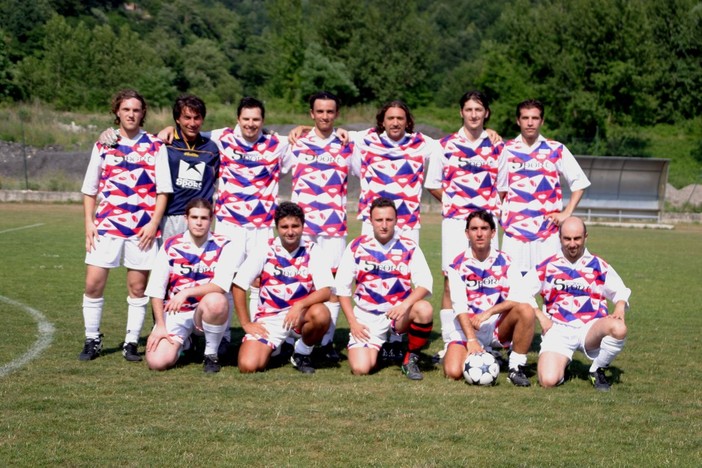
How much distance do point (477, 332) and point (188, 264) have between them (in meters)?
2.09

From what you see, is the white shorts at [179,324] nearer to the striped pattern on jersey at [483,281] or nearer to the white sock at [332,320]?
the white sock at [332,320]

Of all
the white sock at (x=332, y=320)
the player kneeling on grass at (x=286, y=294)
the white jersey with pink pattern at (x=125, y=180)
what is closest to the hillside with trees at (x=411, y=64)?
the white sock at (x=332, y=320)

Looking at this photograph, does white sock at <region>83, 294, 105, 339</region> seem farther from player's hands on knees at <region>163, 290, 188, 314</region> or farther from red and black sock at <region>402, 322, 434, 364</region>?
red and black sock at <region>402, 322, 434, 364</region>

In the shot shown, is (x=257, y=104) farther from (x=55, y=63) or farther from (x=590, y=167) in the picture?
(x=55, y=63)

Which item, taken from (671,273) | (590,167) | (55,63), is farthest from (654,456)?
(55,63)

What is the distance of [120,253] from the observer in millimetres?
6316

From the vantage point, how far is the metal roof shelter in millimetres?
24938

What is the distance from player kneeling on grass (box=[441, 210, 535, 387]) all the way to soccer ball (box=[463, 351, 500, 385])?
4.5 inches

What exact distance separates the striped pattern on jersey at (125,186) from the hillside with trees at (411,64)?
28307 mm

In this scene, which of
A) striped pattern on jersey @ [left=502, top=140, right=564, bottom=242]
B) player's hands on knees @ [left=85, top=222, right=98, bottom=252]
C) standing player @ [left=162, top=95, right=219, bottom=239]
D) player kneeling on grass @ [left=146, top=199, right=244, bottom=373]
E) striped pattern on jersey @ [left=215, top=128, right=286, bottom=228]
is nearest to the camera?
player kneeling on grass @ [left=146, top=199, right=244, bottom=373]

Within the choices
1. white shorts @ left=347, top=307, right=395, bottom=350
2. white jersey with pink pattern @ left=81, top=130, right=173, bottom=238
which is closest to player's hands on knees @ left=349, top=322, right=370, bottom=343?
white shorts @ left=347, top=307, right=395, bottom=350

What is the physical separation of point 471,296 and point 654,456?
219 cm

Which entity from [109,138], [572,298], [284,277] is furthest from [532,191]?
[109,138]

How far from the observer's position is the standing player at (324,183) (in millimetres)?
6641
